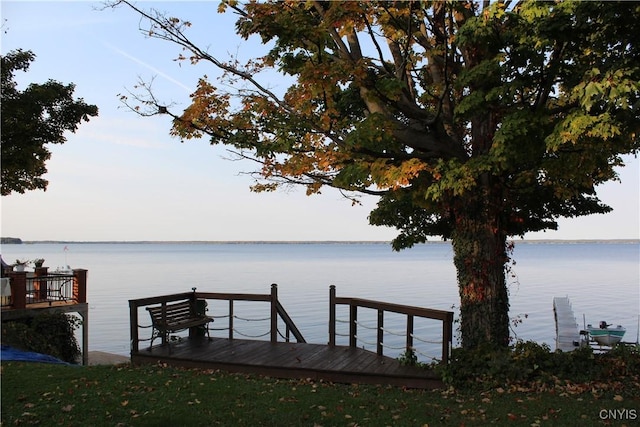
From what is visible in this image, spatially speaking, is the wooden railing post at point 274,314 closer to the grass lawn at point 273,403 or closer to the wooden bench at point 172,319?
the wooden bench at point 172,319

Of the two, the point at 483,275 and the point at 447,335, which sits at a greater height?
the point at 483,275

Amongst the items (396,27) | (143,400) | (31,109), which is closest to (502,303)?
(396,27)

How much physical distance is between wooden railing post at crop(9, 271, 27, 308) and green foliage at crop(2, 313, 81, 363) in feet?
1.62

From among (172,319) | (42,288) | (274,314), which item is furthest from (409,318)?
(42,288)

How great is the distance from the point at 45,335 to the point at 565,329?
16928 millimetres

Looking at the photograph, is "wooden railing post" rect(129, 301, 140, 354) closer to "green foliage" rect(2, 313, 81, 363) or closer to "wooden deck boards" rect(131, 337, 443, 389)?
"wooden deck boards" rect(131, 337, 443, 389)

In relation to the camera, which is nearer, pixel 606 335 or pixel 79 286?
pixel 606 335

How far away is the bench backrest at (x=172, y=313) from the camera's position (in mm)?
10516

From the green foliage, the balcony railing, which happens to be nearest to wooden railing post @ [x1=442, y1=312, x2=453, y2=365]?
the green foliage

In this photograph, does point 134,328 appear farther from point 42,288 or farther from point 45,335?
point 42,288

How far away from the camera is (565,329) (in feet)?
61.2

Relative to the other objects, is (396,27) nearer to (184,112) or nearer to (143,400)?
(184,112)

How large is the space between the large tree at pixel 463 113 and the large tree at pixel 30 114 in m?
6.94

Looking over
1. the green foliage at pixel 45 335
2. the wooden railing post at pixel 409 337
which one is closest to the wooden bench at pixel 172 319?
the green foliage at pixel 45 335
